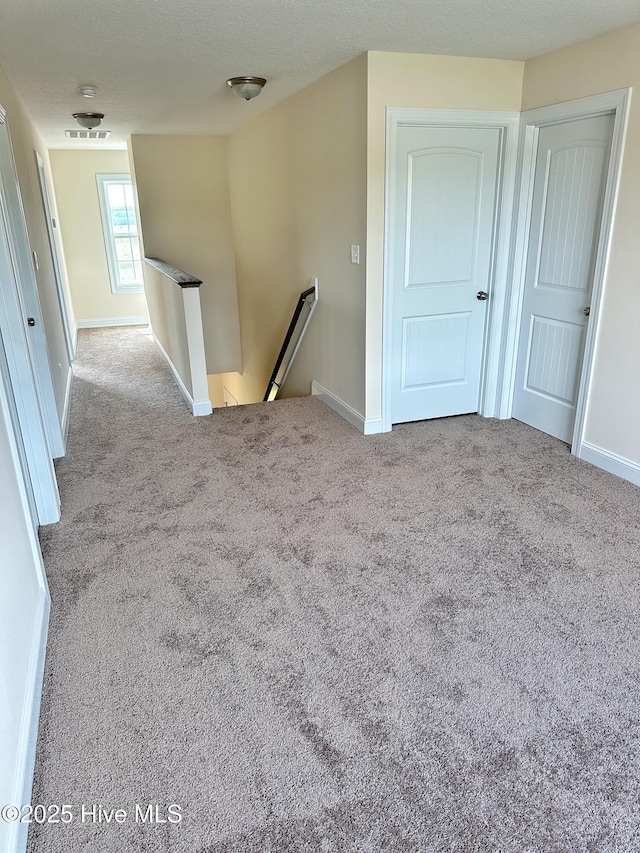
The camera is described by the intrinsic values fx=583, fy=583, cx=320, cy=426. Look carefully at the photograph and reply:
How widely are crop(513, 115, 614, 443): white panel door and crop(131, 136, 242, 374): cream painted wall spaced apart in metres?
4.14

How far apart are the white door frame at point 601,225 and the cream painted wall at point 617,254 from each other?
4cm

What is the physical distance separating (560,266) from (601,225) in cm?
46

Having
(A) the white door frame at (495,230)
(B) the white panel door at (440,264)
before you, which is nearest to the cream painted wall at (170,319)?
(A) the white door frame at (495,230)

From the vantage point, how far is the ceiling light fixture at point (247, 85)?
3.83 m

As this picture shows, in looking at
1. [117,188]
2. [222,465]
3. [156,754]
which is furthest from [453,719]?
[117,188]

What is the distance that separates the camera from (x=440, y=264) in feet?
13.1

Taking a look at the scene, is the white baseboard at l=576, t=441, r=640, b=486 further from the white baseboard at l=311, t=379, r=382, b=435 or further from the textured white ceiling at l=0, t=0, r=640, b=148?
the textured white ceiling at l=0, t=0, r=640, b=148

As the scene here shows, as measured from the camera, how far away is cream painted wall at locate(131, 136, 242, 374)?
21.3ft

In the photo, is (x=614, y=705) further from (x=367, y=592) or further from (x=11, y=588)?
(x=11, y=588)

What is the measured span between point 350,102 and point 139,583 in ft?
10.1

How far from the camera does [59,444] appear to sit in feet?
12.7

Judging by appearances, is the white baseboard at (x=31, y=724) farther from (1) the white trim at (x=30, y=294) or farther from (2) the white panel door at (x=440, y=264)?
(2) the white panel door at (x=440, y=264)

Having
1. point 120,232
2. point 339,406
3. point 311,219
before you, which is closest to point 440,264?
point 311,219

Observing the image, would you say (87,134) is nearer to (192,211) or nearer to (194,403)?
(192,211)
